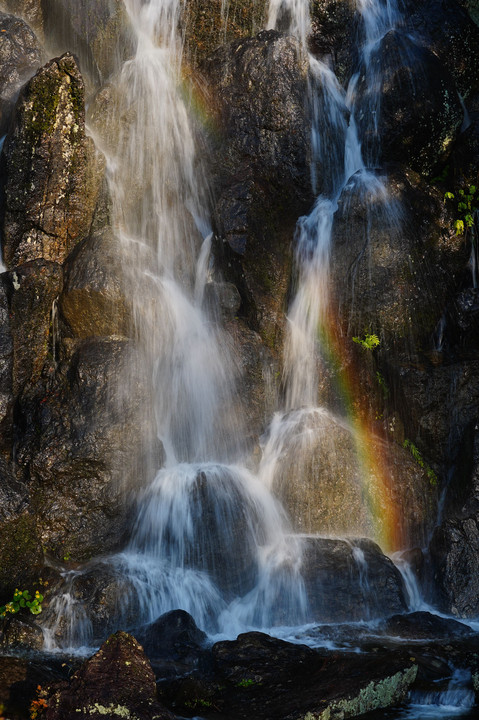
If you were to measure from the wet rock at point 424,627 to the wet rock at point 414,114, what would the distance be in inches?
354

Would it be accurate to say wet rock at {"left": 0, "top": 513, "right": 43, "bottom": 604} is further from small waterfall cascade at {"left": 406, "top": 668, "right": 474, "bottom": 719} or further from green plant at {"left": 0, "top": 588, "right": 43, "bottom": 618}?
small waterfall cascade at {"left": 406, "top": 668, "right": 474, "bottom": 719}

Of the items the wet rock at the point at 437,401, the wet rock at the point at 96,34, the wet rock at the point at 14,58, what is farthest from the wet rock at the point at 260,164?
the wet rock at the point at 14,58

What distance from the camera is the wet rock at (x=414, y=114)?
14.1 metres

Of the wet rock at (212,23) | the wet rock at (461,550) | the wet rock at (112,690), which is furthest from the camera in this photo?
the wet rock at (212,23)

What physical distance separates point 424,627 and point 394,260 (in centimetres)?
675

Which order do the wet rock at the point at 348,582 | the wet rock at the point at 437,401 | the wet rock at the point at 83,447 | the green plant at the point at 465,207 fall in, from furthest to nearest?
the green plant at the point at 465,207 → the wet rock at the point at 437,401 → the wet rock at the point at 83,447 → the wet rock at the point at 348,582

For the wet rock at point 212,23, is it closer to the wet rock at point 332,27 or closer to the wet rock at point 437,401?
the wet rock at point 332,27

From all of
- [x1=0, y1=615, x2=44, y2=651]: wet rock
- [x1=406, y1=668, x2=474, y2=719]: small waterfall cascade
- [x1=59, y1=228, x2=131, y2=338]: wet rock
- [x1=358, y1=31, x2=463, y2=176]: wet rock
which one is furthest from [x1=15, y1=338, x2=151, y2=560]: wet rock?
[x1=358, y1=31, x2=463, y2=176]: wet rock

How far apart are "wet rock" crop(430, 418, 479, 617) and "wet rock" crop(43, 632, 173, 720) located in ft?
18.2

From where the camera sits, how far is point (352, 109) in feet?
48.6

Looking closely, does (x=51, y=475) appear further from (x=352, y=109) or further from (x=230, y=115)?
(x=352, y=109)

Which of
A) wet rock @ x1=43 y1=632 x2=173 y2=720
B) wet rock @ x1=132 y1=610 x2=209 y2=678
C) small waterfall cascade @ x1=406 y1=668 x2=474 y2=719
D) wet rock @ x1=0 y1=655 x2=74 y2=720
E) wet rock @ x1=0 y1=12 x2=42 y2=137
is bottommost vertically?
small waterfall cascade @ x1=406 y1=668 x2=474 y2=719

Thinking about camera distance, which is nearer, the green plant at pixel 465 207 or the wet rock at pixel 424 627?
the wet rock at pixel 424 627

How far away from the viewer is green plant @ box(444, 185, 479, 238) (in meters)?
13.5
